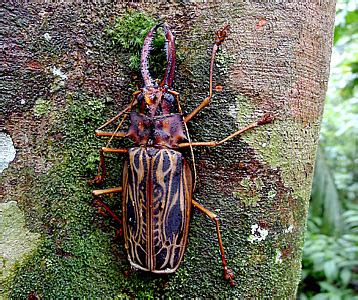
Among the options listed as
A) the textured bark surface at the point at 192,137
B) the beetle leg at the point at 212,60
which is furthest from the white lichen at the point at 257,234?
the beetle leg at the point at 212,60

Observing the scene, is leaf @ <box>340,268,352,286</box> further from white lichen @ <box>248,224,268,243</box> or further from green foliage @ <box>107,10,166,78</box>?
green foliage @ <box>107,10,166,78</box>

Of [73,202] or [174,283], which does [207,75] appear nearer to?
[73,202]

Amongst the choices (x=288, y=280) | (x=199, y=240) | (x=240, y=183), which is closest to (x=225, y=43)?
(x=240, y=183)

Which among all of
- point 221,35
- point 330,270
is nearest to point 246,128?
A: point 221,35

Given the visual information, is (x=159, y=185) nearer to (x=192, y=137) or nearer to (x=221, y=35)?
(x=192, y=137)

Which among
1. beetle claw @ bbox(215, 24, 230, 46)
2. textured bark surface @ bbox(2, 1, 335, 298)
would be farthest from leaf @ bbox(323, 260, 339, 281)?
beetle claw @ bbox(215, 24, 230, 46)

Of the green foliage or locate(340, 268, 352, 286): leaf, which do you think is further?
locate(340, 268, 352, 286): leaf

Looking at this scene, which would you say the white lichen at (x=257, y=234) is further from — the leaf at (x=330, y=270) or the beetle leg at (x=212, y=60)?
the leaf at (x=330, y=270)
